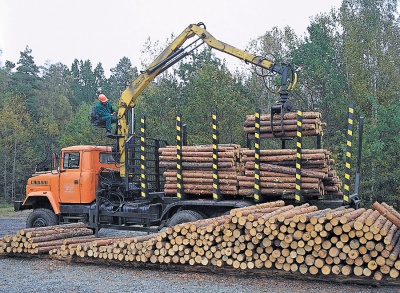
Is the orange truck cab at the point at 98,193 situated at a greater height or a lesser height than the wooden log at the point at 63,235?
greater

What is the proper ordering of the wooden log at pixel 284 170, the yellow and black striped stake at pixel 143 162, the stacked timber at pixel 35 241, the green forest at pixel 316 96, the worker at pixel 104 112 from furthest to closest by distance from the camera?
the green forest at pixel 316 96 → the worker at pixel 104 112 → the yellow and black striped stake at pixel 143 162 → the stacked timber at pixel 35 241 → the wooden log at pixel 284 170

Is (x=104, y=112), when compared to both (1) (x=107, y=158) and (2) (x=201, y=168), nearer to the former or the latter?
(1) (x=107, y=158)

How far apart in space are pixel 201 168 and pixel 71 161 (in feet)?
13.9

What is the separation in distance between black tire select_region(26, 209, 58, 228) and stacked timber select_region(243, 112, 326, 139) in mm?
6439

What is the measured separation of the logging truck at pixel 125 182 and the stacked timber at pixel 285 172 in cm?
103

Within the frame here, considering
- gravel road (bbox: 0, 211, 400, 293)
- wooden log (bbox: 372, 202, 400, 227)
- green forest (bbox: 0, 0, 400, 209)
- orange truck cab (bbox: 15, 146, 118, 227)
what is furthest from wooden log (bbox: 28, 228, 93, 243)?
green forest (bbox: 0, 0, 400, 209)

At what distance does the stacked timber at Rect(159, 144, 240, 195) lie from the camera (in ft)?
39.7

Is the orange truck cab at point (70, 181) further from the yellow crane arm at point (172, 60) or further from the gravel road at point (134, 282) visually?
the gravel road at point (134, 282)

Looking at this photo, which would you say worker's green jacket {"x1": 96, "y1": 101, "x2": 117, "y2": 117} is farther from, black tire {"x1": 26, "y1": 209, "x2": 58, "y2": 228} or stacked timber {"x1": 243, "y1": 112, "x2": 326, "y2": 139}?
stacked timber {"x1": 243, "y1": 112, "x2": 326, "y2": 139}

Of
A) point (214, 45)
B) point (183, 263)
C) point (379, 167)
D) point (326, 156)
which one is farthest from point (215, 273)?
point (379, 167)

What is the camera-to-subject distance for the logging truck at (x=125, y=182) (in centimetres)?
1284

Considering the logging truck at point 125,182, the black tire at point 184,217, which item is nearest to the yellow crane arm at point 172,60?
the logging truck at point 125,182

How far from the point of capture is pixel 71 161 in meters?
14.4

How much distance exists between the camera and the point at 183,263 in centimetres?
977
